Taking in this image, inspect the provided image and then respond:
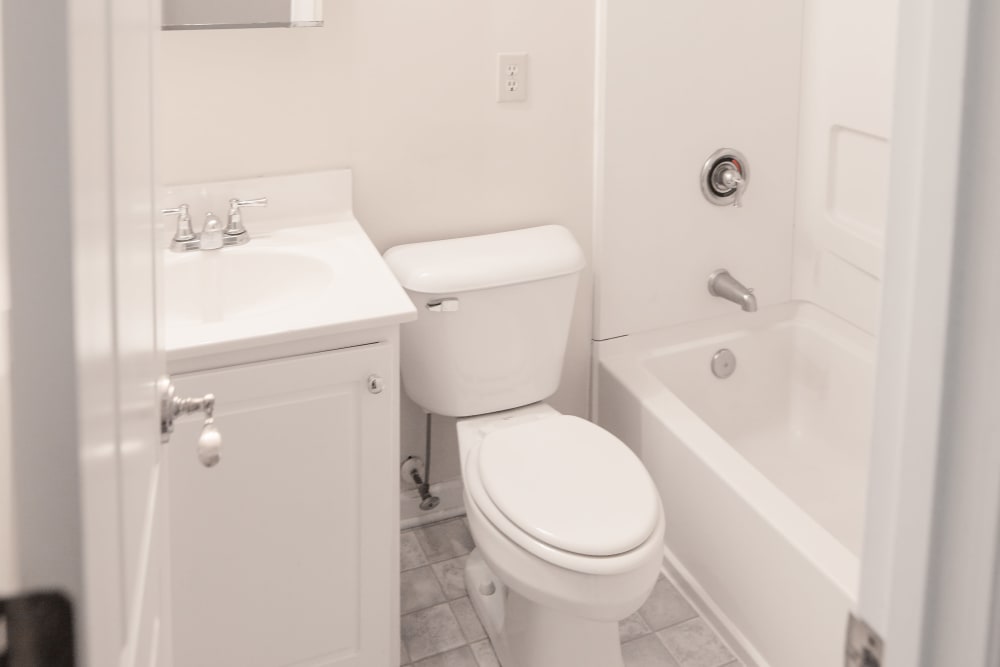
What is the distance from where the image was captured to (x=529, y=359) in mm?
2240

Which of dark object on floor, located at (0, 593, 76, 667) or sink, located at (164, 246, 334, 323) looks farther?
sink, located at (164, 246, 334, 323)

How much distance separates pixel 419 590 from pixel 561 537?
2.26 feet

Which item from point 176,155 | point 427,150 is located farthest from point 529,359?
point 176,155

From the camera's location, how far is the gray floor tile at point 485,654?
6.95 feet

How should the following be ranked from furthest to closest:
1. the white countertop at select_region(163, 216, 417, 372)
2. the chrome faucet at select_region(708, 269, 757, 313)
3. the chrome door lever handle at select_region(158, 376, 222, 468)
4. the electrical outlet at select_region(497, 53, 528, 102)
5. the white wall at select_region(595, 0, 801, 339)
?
the chrome faucet at select_region(708, 269, 757, 313) < the white wall at select_region(595, 0, 801, 339) < the electrical outlet at select_region(497, 53, 528, 102) < the white countertop at select_region(163, 216, 417, 372) < the chrome door lever handle at select_region(158, 376, 222, 468)

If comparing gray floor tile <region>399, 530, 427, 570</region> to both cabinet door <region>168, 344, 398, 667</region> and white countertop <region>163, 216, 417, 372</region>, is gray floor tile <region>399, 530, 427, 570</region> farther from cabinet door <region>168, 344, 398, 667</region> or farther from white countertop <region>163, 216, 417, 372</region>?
white countertop <region>163, 216, 417, 372</region>

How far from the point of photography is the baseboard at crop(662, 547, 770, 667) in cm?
212

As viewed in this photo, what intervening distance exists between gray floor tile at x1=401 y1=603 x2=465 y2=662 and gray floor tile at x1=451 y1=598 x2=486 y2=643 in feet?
0.04

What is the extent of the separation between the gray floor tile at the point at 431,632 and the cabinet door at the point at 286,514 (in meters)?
0.22

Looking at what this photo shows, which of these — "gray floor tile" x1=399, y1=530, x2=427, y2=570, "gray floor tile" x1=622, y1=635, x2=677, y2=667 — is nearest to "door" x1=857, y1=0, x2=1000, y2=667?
"gray floor tile" x1=622, y1=635, x2=677, y2=667

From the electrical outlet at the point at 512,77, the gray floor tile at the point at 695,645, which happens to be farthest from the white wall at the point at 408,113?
the gray floor tile at the point at 695,645

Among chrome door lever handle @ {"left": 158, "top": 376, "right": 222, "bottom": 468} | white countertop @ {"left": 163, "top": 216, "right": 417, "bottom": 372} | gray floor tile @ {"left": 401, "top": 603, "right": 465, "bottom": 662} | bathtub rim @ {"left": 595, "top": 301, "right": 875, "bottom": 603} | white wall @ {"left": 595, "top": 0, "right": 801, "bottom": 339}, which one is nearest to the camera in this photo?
chrome door lever handle @ {"left": 158, "top": 376, "right": 222, "bottom": 468}

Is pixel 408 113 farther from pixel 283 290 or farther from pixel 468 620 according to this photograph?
pixel 468 620

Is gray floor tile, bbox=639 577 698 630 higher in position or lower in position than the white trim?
lower
